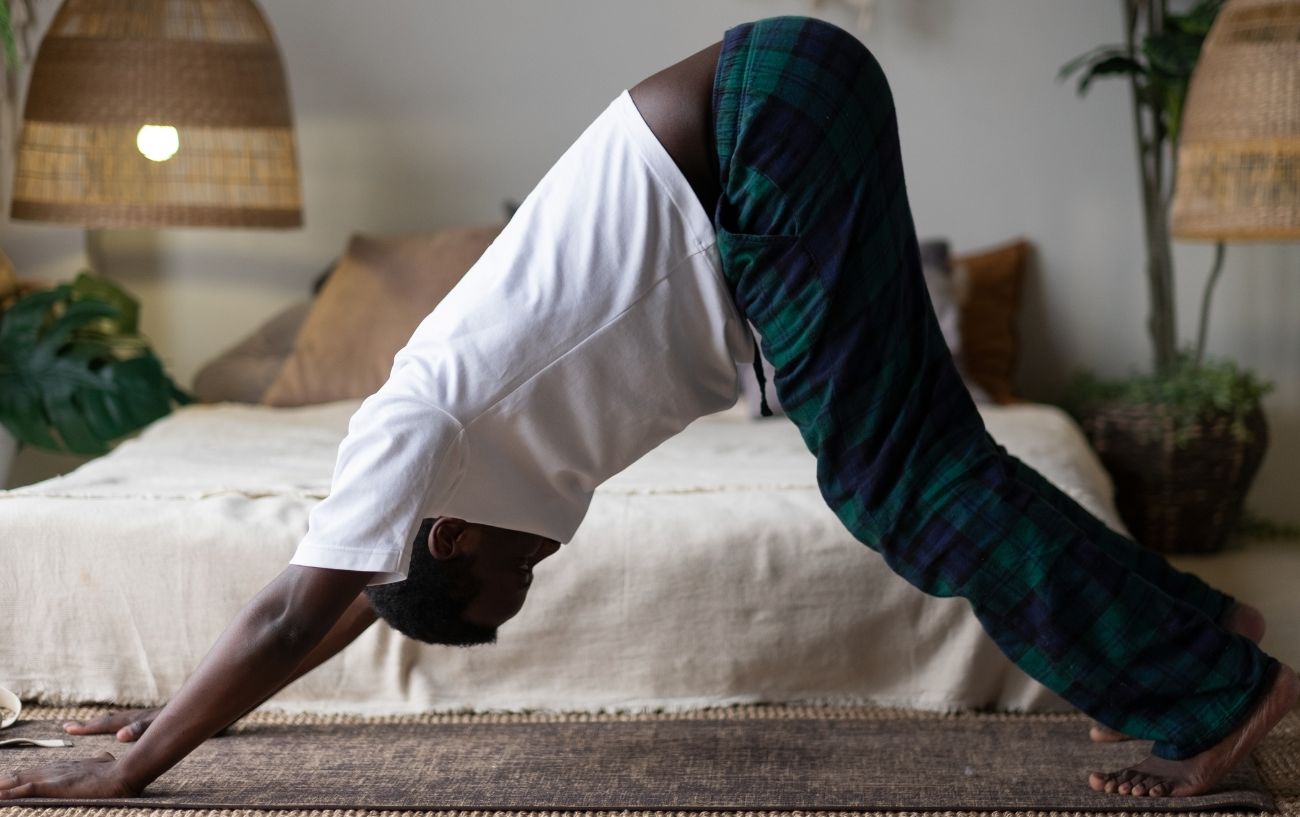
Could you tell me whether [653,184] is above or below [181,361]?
above

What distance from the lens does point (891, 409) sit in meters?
1.55

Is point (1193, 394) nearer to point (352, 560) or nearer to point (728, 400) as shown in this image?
point (728, 400)

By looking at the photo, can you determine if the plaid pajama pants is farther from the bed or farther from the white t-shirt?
the bed

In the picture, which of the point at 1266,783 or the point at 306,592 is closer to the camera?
the point at 306,592

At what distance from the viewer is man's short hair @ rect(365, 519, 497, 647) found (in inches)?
65.1

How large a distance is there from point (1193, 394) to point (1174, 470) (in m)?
0.17

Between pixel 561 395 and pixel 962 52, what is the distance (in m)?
2.25

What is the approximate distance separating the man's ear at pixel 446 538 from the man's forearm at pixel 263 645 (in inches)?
5.1

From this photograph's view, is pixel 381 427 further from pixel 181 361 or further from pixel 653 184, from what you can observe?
pixel 181 361

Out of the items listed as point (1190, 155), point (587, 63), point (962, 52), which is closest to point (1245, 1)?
point (1190, 155)

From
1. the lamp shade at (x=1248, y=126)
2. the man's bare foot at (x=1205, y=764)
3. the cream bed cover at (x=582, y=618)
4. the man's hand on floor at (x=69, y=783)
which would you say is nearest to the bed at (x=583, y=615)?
the cream bed cover at (x=582, y=618)

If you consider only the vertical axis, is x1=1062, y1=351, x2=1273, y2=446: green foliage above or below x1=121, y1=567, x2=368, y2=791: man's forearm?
below

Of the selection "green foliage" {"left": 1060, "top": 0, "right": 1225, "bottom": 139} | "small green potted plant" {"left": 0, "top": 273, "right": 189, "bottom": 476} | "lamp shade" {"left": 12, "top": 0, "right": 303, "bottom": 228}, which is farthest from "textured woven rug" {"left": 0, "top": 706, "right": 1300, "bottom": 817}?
"green foliage" {"left": 1060, "top": 0, "right": 1225, "bottom": 139}

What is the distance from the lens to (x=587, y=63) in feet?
11.4
